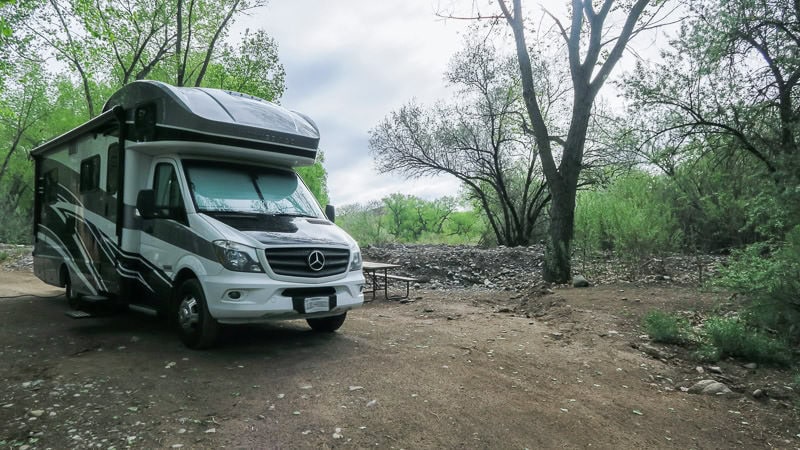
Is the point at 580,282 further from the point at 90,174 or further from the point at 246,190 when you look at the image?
the point at 90,174

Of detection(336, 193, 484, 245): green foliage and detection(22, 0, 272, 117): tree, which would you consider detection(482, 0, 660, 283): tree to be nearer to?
detection(22, 0, 272, 117): tree

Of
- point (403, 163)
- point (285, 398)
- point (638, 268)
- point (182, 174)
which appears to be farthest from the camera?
point (403, 163)

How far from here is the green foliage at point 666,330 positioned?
670 centimetres

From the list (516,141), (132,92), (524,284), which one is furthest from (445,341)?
(516,141)

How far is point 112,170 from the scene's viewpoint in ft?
23.6

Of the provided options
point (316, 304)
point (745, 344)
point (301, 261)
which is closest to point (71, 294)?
point (301, 261)


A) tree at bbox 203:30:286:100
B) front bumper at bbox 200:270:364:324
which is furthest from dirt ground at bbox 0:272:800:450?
tree at bbox 203:30:286:100

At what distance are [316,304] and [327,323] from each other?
4.21 ft

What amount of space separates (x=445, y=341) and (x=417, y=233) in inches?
2441

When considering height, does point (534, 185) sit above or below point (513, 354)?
above

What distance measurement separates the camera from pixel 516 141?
24.4 m

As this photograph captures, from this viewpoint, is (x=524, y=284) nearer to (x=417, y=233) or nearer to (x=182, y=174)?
(x=182, y=174)

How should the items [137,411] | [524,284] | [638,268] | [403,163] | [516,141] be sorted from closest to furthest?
[137,411] → [638,268] → [524,284] → [516,141] → [403,163]

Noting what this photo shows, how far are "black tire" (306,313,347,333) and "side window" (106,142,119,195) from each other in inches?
134
